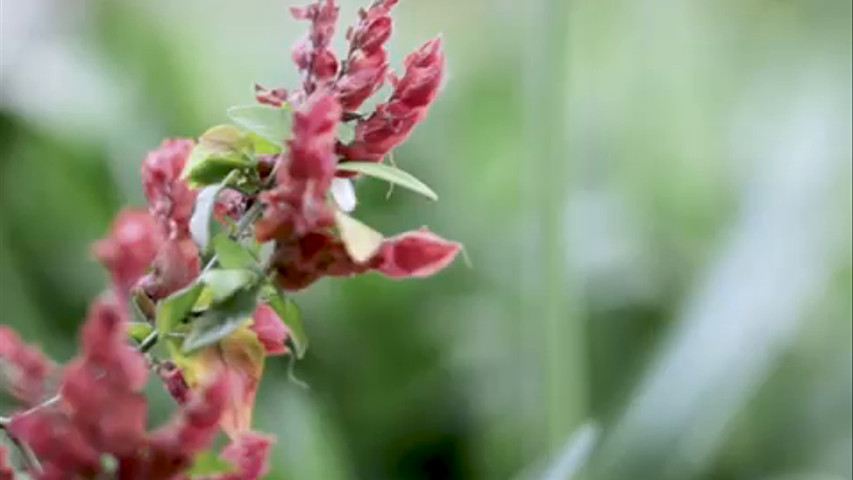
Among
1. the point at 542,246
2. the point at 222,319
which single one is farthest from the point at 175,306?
the point at 542,246

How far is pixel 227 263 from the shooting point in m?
0.20

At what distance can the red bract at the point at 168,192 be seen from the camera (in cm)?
21

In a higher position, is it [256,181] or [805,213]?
[256,181]

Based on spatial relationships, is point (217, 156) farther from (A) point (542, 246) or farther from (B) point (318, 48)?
(A) point (542, 246)

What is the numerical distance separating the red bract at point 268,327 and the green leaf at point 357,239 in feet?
0.10

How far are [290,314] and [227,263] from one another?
2cm

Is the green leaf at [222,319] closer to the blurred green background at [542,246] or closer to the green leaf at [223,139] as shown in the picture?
the green leaf at [223,139]

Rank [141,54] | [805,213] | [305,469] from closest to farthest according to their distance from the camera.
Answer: [305,469]
[805,213]
[141,54]

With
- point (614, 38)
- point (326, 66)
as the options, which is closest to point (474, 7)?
point (614, 38)

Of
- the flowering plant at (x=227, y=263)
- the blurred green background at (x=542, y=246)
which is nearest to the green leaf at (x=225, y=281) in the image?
the flowering plant at (x=227, y=263)

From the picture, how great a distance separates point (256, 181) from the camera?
22cm

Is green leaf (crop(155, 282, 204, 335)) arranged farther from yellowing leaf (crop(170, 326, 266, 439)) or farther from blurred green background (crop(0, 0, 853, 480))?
blurred green background (crop(0, 0, 853, 480))

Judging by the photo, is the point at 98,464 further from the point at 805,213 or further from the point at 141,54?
the point at 141,54

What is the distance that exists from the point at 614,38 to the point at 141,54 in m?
0.40
